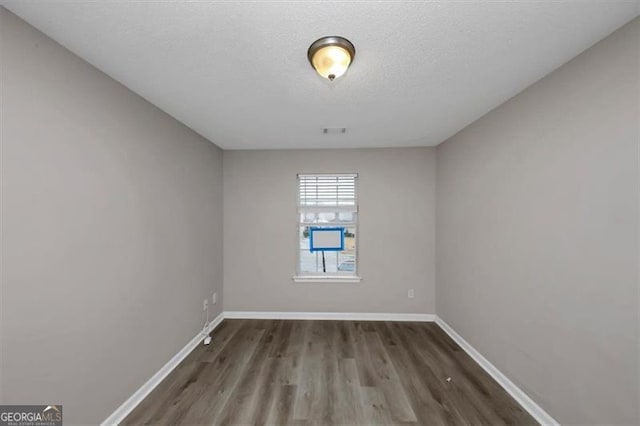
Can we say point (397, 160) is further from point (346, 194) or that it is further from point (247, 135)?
point (247, 135)

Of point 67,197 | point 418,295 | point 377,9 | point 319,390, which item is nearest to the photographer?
point 377,9

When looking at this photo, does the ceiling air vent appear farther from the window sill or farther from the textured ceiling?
the window sill

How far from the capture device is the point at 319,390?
2174 mm

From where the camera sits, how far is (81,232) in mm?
1587

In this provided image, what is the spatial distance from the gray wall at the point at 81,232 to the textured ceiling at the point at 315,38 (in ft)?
0.86

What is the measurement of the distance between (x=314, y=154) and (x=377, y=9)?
2.58 m

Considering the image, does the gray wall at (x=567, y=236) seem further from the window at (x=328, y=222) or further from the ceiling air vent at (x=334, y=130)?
the window at (x=328, y=222)

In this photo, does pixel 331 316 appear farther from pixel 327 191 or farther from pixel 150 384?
pixel 150 384

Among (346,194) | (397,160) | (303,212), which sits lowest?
(303,212)

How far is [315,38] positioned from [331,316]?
3.42 metres

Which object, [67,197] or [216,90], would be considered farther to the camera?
[216,90]

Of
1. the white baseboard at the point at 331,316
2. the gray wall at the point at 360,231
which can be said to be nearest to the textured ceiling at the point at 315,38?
the gray wall at the point at 360,231

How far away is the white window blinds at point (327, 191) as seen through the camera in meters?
3.79

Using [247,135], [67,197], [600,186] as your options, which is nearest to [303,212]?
[247,135]
